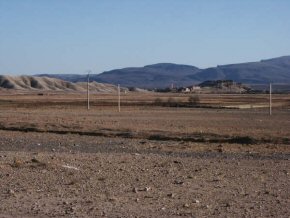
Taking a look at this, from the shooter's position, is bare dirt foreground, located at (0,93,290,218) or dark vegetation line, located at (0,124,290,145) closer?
bare dirt foreground, located at (0,93,290,218)

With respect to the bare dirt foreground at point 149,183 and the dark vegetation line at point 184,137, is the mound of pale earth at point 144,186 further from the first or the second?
the dark vegetation line at point 184,137

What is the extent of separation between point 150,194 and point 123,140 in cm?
1734

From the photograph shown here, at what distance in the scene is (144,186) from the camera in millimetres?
13922

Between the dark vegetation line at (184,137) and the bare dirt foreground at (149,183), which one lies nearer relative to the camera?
the bare dirt foreground at (149,183)

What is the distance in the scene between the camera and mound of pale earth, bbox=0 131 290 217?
11156mm

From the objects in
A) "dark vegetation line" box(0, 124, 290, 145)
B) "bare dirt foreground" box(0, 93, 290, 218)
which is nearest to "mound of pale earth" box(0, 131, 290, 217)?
"bare dirt foreground" box(0, 93, 290, 218)

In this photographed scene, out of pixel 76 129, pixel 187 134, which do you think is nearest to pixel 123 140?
pixel 187 134

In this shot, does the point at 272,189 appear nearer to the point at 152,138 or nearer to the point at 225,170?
the point at 225,170

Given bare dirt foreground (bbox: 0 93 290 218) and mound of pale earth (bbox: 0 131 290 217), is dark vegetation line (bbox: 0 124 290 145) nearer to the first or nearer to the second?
bare dirt foreground (bbox: 0 93 290 218)

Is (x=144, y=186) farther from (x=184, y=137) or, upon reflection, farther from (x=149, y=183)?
(x=184, y=137)

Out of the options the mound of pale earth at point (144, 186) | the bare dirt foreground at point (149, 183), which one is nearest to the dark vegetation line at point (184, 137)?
the bare dirt foreground at point (149, 183)

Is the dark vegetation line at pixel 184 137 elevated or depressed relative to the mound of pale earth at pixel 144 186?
depressed

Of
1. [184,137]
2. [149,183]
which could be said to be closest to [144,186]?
[149,183]

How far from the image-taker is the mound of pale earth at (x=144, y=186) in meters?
11.2
